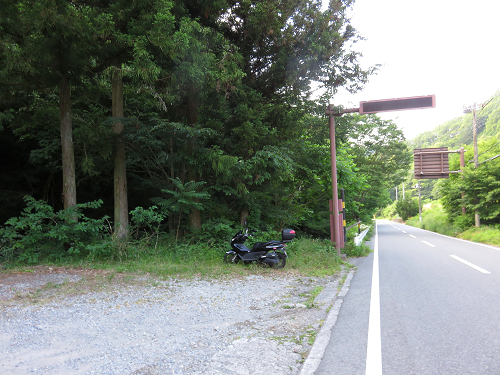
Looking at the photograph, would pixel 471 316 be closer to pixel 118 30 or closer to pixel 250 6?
pixel 118 30

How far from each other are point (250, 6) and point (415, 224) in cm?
4645

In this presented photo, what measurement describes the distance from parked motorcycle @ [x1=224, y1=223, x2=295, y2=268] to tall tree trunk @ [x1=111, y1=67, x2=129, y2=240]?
11.2 feet

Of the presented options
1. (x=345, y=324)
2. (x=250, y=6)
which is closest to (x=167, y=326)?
Answer: (x=345, y=324)

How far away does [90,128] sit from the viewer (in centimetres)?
987

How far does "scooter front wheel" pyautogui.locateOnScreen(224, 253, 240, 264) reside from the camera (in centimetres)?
948

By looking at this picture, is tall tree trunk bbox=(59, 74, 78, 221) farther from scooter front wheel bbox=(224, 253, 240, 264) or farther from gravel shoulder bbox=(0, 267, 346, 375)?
scooter front wheel bbox=(224, 253, 240, 264)

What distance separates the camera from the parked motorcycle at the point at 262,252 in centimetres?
916

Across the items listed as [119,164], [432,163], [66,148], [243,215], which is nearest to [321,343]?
[119,164]

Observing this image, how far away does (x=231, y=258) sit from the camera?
9.53 meters

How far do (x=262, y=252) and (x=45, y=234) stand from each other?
19.5 ft

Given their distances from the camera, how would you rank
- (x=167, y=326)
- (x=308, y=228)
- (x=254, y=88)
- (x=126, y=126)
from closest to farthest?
(x=167, y=326) → (x=126, y=126) → (x=254, y=88) → (x=308, y=228)

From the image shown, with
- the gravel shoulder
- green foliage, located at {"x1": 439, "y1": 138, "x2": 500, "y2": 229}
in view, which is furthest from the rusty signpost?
green foliage, located at {"x1": 439, "y1": 138, "x2": 500, "y2": 229}

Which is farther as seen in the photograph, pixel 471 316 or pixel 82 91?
pixel 82 91

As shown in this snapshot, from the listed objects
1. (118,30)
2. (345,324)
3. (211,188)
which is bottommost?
(345,324)
